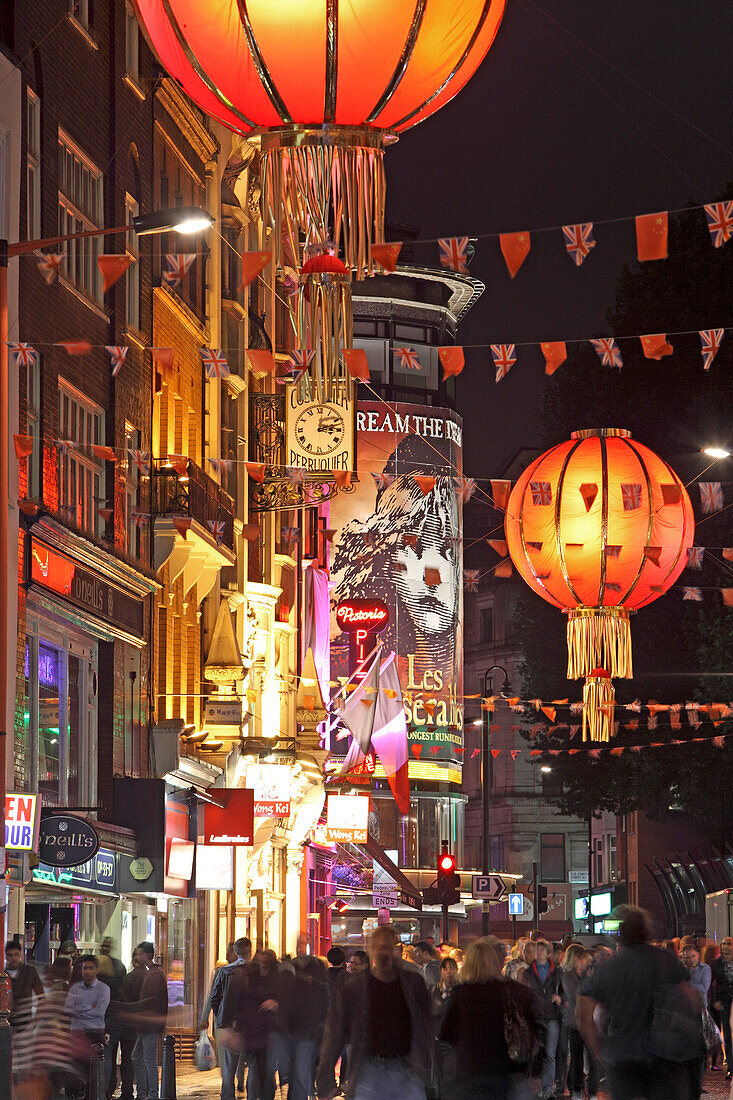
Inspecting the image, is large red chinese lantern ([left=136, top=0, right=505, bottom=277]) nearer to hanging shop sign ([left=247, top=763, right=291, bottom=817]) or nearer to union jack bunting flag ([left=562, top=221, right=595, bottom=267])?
union jack bunting flag ([left=562, top=221, right=595, bottom=267])

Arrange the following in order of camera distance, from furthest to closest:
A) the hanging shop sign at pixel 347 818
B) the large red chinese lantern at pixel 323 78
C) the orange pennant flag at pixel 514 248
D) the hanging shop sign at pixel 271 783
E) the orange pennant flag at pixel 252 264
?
the hanging shop sign at pixel 347 818 → the hanging shop sign at pixel 271 783 → the orange pennant flag at pixel 514 248 → the orange pennant flag at pixel 252 264 → the large red chinese lantern at pixel 323 78

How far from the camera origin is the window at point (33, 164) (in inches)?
988

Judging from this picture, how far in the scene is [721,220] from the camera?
52.3 feet

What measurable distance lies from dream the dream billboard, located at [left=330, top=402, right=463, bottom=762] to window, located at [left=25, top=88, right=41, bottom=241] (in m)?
43.1

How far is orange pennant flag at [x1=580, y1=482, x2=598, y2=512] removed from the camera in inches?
745

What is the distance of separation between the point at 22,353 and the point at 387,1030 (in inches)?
536

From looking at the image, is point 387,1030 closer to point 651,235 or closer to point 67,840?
point 651,235

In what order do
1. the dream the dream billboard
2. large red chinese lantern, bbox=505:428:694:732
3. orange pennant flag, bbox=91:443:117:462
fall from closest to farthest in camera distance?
large red chinese lantern, bbox=505:428:694:732 < orange pennant flag, bbox=91:443:117:462 < the dream the dream billboard

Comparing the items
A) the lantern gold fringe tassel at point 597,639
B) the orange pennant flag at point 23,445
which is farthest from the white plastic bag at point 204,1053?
the orange pennant flag at point 23,445

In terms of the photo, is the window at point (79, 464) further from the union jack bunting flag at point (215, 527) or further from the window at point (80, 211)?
the union jack bunting flag at point (215, 527)

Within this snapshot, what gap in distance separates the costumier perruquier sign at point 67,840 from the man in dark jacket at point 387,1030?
12715 mm

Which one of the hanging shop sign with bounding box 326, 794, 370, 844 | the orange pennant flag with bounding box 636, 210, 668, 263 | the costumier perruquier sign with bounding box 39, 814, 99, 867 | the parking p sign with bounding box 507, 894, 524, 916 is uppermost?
the orange pennant flag with bounding box 636, 210, 668, 263

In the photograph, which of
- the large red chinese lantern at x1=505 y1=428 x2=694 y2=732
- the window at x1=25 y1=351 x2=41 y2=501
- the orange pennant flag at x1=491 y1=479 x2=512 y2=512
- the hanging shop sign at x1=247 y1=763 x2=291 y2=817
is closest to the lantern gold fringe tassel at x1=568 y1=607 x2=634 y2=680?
the large red chinese lantern at x1=505 y1=428 x2=694 y2=732

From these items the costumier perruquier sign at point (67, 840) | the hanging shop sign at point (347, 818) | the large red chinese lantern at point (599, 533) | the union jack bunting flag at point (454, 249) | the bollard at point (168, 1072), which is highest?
the union jack bunting flag at point (454, 249)
